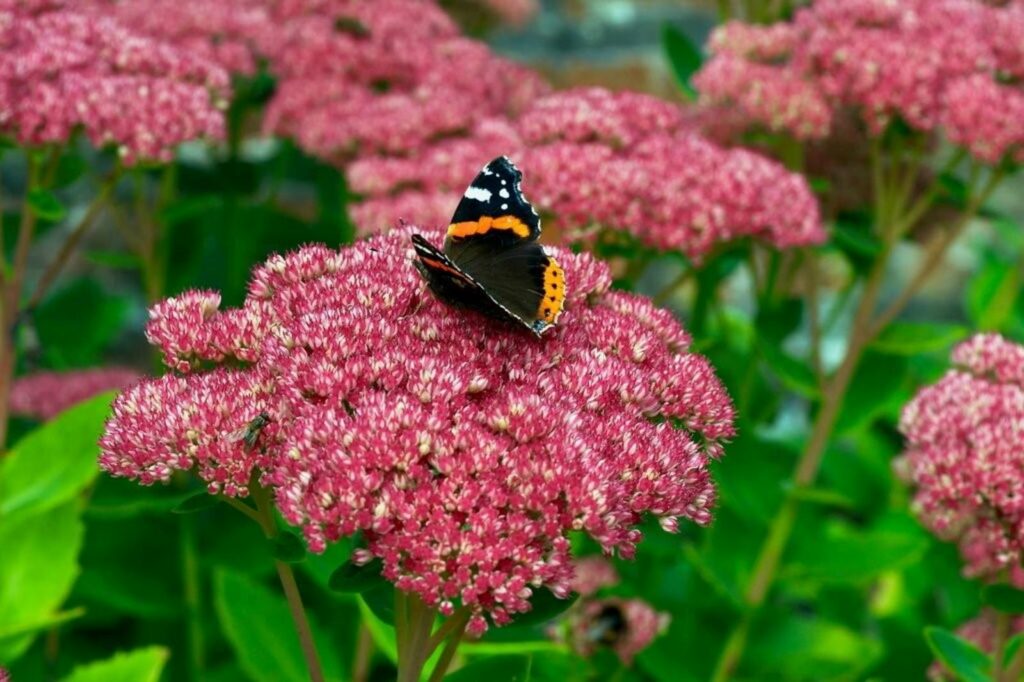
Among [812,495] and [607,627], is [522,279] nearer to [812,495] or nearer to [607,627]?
[607,627]

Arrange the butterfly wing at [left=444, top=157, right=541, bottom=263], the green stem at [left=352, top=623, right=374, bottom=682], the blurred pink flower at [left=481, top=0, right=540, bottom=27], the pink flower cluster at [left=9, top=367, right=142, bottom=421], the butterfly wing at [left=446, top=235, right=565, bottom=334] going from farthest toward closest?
the blurred pink flower at [left=481, top=0, right=540, bottom=27] < the pink flower cluster at [left=9, top=367, right=142, bottom=421] < the green stem at [left=352, top=623, right=374, bottom=682] < the butterfly wing at [left=444, top=157, right=541, bottom=263] < the butterfly wing at [left=446, top=235, right=565, bottom=334]

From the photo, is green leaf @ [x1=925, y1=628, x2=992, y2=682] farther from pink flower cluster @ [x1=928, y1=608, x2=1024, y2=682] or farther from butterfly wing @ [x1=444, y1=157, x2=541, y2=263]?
butterfly wing @ [x1=444, y1=157, x2=541, y2=263]

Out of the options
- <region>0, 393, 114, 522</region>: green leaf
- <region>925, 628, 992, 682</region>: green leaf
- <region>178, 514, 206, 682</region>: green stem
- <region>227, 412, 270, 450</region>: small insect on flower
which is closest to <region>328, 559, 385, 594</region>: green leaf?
<region>227, 412, 270, 450</region>: small insect on flower

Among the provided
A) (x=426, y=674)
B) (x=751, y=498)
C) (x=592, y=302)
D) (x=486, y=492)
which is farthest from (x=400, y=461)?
(x=751, y=498)

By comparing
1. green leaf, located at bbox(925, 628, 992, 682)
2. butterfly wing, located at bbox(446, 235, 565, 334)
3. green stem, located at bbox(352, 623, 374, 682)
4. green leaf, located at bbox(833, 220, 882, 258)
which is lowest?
green stem, located at bbox(352, 623, 374, 682)

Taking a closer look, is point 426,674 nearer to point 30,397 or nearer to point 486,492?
point 486,492

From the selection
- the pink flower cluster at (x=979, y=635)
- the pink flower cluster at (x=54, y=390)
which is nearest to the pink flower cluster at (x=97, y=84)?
the pink flower cluster at (x=54, y=390)

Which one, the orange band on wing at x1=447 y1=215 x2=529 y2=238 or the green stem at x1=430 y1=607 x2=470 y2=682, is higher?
the orange band on wing at x1=447 y1=215 x2=529 y2=238

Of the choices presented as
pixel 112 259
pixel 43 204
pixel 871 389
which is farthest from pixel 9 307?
pixel 871 389
